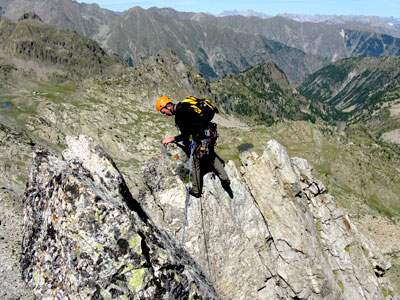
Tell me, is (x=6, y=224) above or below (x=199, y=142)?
below

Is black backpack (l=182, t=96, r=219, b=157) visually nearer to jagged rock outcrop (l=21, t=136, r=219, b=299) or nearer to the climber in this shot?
the climber

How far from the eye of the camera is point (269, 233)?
21359mm

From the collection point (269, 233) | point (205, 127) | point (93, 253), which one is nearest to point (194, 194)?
point (205, 127)

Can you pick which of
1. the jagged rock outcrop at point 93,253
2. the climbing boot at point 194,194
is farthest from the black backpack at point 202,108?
the jagged rock outcrop at point 93,253

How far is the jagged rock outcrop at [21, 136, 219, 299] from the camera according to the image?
30.2ft

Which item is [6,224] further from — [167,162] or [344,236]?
[344,236]

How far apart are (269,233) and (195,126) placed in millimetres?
11901

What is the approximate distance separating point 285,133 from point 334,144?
2271cm

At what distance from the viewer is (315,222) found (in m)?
25.9

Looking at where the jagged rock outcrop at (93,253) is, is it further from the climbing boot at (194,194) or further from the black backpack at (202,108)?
the black backpack at (202,108)

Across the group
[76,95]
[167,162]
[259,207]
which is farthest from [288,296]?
[76,95]

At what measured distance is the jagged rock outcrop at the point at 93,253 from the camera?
922cm

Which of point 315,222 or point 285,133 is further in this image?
point 285,133

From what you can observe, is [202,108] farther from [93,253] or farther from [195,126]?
[93,253]
